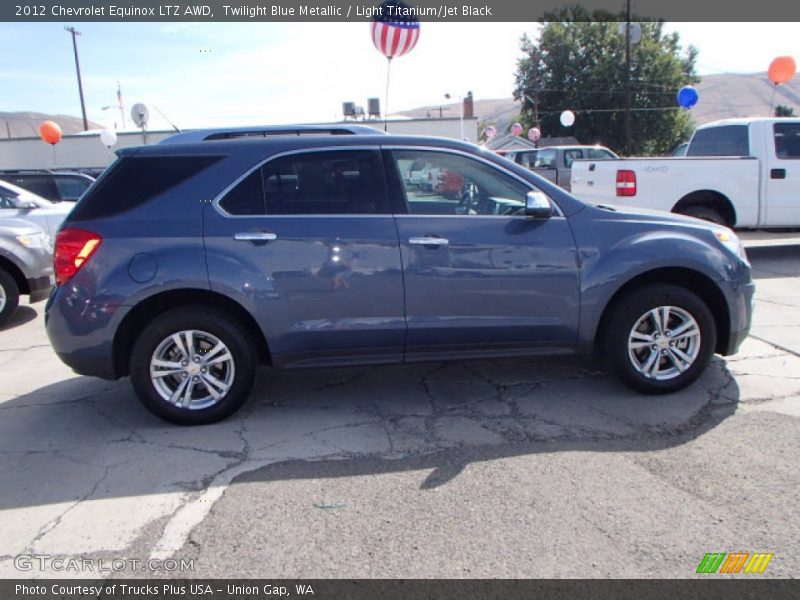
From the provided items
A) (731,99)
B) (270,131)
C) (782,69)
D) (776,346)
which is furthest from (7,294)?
(731,99)

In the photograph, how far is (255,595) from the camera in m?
2.29

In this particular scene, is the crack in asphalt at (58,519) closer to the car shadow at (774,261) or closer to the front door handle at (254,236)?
the front door handle at (254,236)

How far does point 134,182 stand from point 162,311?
0.85m

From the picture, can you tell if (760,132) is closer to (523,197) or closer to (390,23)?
(390,23)

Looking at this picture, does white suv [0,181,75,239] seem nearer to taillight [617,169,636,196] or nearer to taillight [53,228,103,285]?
taillight [53,228,103,285]

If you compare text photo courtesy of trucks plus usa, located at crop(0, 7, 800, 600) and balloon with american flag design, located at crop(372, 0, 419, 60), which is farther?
balloon with american flag design, located at crop(372, 0, 419, 60)

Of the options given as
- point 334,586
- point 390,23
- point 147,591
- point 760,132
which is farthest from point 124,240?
point 760,132

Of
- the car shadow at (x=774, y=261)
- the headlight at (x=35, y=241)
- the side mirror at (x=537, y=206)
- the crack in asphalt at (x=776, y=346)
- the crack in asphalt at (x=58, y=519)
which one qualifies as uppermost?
the side mirror at (x=537, y=206)

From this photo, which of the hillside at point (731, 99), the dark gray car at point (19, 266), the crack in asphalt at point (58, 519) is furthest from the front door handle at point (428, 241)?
the hillside at point (731, 99)

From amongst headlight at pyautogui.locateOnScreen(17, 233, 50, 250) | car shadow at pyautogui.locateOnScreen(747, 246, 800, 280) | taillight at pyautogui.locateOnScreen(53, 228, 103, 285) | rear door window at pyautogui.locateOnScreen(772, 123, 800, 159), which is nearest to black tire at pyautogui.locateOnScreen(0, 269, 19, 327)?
headlight at pyautogui.locateOnScreen(17, 233, 50, 250)

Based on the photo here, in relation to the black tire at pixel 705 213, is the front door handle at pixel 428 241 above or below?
above

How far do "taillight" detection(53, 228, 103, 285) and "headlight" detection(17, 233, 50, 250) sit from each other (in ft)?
12.0

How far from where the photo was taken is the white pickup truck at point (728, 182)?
8328 mm

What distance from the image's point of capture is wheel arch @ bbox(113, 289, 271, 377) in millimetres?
3705
